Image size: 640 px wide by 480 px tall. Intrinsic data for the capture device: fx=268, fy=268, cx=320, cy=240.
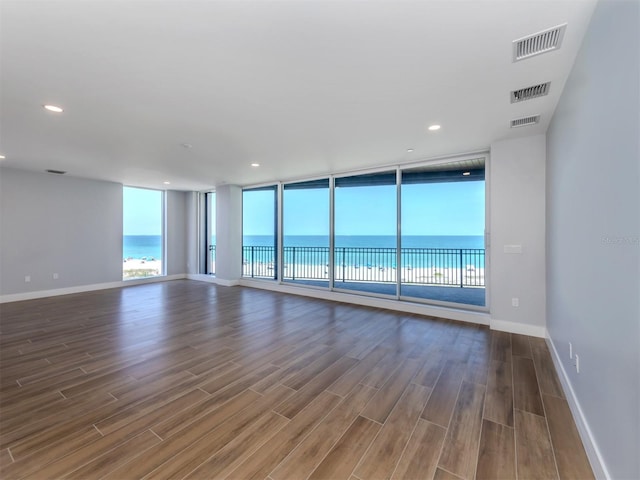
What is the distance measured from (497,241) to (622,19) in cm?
286

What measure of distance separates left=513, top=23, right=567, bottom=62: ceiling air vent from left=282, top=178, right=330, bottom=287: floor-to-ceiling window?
13.6 ft

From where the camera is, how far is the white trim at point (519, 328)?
3346mm

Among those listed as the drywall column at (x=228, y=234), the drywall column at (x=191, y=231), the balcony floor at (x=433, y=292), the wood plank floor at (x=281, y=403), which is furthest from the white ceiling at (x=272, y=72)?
the drywall column at (x=191, y=231)

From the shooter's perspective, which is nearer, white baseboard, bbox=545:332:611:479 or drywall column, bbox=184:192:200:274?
white baseboard, bbox=545:332:611:479

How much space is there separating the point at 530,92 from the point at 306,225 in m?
4.86

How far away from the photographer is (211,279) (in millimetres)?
7605

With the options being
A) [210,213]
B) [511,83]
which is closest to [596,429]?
[511,83]

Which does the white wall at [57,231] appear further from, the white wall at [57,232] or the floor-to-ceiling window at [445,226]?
the floor-to-ceiling window at [445,226]

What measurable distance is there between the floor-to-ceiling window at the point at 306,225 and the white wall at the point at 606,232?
164 inches

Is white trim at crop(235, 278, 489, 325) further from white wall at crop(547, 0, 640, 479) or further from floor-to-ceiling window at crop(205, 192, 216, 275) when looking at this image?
floor-to-ceiling window at crop(205, 192, 216, 275)

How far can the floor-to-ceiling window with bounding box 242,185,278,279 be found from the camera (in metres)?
6.97

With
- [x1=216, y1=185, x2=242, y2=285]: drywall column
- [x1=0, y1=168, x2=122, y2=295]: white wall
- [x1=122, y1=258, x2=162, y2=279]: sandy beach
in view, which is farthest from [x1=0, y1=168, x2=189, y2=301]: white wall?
[x1=216, y1=185, x2=242, y2=285]: drywall column

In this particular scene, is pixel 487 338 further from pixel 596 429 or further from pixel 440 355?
pixel 596 429

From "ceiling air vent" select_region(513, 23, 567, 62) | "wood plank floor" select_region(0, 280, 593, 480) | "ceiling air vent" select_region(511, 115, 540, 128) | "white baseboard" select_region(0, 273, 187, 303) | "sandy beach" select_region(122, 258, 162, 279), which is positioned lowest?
"wood plank floor" select_region(0, 280, 593, 480)
